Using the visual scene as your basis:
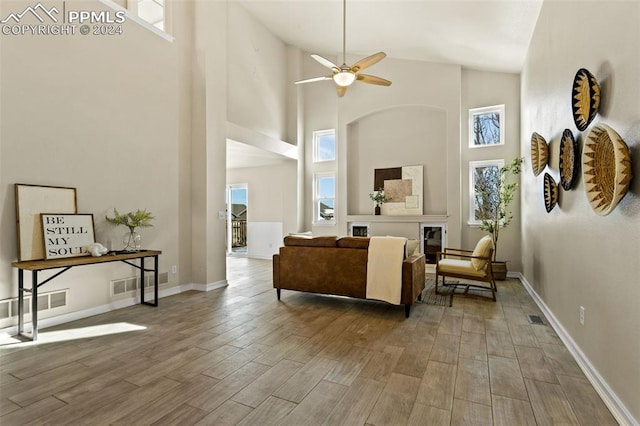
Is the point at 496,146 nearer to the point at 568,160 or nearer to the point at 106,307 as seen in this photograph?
the point at 568,160

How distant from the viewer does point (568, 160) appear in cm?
279

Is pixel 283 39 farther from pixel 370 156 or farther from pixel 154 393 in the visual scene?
pixel 154 393

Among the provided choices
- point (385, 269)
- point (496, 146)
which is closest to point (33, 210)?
point (385, 269)

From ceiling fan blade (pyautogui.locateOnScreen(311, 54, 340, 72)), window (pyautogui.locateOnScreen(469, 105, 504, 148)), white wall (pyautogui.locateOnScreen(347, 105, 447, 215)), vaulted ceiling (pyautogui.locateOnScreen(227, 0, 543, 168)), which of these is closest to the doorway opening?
vaulted ceiling (pyautogui.locateOnScreen(227, 0, 543, 168))

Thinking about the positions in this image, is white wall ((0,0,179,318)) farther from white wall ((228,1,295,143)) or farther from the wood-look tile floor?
white wall ((228,1,295,143))

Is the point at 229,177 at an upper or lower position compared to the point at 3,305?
upper

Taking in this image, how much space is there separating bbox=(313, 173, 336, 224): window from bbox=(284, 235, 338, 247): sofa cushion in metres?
3.86

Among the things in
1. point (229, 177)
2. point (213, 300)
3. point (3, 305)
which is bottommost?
point (213, 300)

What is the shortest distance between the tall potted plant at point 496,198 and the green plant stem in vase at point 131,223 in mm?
5531

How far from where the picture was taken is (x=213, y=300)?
14.6 ft

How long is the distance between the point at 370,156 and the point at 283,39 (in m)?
3.55

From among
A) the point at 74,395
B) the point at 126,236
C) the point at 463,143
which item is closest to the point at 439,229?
the point at 463,143

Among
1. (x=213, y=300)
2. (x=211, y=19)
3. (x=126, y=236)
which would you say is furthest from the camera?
(x=211, y=19)

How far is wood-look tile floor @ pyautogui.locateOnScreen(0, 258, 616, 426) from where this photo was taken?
1922mm
